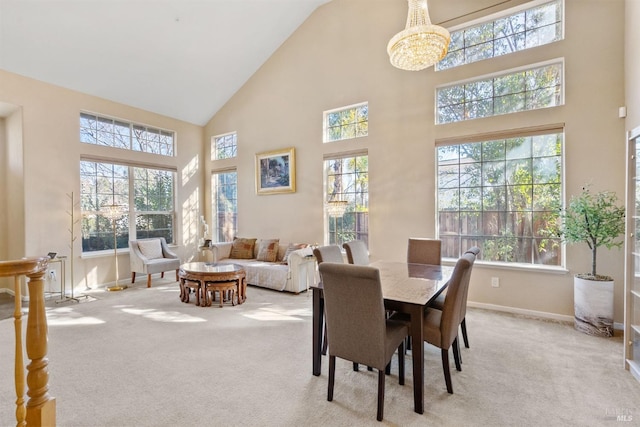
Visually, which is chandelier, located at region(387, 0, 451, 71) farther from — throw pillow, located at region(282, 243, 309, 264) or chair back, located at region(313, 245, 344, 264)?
throw pillow, located at region(282, 243, 309, 264)

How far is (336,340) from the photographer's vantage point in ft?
6.77

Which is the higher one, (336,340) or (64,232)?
(64,232)

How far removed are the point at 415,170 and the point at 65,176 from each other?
5.58 meters

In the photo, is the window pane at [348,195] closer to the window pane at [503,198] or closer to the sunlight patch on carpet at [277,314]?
the window pane at [503,198]

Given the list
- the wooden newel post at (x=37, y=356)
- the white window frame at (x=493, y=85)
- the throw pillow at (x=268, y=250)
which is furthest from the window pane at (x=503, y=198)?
the wooden newel post at (x=37, y=356)

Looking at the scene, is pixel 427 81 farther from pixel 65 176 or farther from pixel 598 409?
pixel 65 176

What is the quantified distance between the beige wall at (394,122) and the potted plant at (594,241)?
0.30 metres

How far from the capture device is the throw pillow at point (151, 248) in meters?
5.51

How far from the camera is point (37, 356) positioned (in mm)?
1384

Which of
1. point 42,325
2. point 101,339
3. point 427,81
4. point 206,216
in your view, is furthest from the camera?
point 206,216

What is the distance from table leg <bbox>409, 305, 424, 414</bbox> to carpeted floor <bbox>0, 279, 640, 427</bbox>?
9 cm

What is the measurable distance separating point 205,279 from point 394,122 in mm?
3596

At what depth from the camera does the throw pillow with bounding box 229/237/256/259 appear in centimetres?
586

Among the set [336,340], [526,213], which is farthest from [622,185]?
[336,340]
